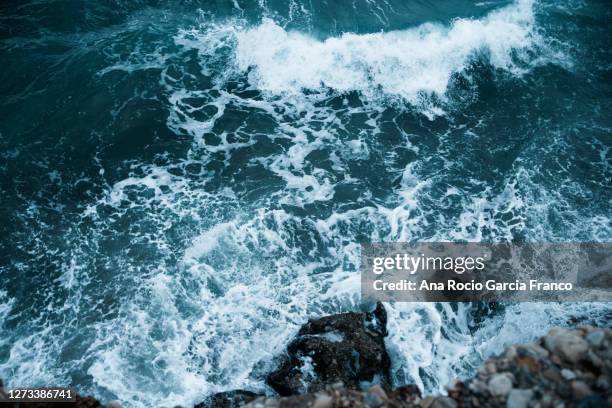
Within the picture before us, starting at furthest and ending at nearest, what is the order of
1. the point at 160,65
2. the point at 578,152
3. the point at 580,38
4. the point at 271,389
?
the point at 580,38 < the point at 160,65 < the point at 578,152 < the point at 271,389

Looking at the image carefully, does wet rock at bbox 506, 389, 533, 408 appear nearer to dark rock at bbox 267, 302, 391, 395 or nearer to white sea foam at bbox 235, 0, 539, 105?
dark rock at bbox 267, 302, 391, 395

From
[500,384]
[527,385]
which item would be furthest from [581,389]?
[500,384]

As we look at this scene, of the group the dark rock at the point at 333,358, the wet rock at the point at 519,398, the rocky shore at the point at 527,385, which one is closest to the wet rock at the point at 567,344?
the rocky shore at the point at 527,385

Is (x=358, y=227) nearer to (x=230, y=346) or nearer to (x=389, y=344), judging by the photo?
(x=389, y=344)

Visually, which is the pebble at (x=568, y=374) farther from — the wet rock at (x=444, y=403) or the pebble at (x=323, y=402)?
the pebble at (x=323, y=402)

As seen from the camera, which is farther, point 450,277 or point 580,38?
point 580,38

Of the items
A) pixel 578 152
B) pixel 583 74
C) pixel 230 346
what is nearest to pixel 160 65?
pixel 230 346

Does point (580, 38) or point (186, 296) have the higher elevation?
point (580, 38)

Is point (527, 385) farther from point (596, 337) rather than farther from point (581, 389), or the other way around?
point (596, 337)
